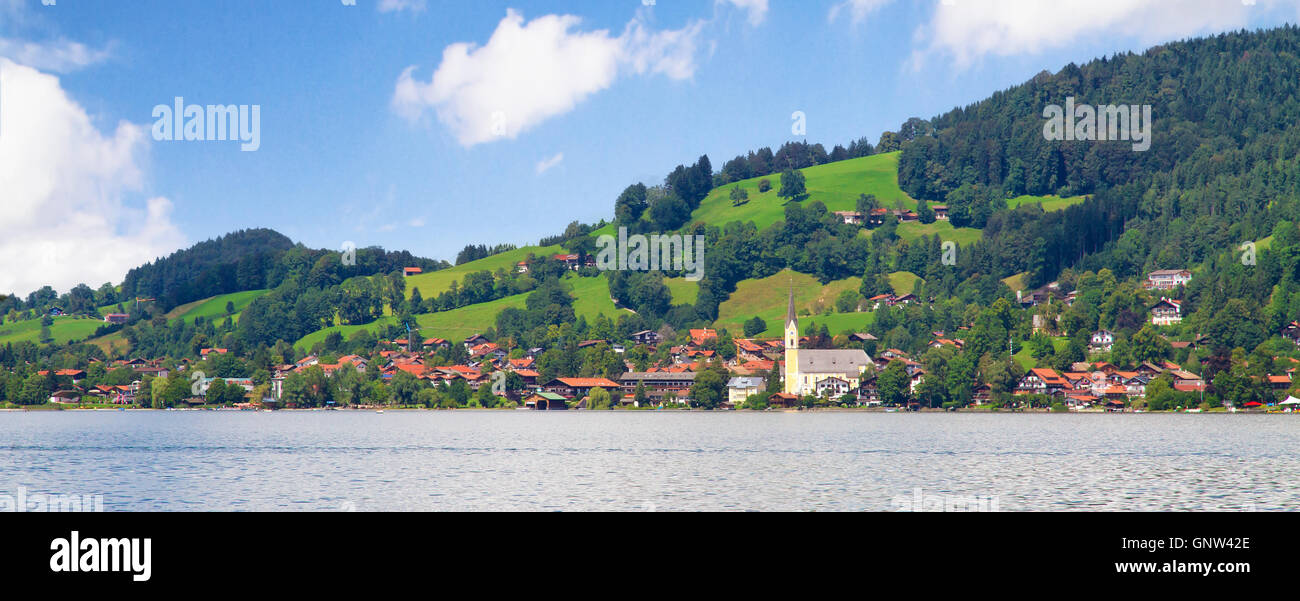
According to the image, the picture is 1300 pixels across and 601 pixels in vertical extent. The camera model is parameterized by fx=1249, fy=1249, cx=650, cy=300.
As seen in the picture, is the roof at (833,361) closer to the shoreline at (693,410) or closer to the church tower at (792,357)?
the church tower at (792,357)

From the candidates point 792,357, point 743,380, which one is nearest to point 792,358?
point 792,357

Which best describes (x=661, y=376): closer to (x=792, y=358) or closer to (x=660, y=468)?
(x=792, y=358)

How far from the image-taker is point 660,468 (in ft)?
174

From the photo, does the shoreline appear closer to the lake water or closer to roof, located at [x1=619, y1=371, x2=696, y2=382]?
roof, located at [x1=619, y1=371, x2=696, y2=382]

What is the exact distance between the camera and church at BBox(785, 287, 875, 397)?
162 metres

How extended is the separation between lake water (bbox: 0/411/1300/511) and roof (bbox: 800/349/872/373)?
7372 centimetres

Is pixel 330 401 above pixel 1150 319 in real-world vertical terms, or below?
below

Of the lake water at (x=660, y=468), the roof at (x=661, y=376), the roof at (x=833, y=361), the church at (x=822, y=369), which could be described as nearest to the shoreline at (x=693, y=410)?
the church at (x=822, y=369)
